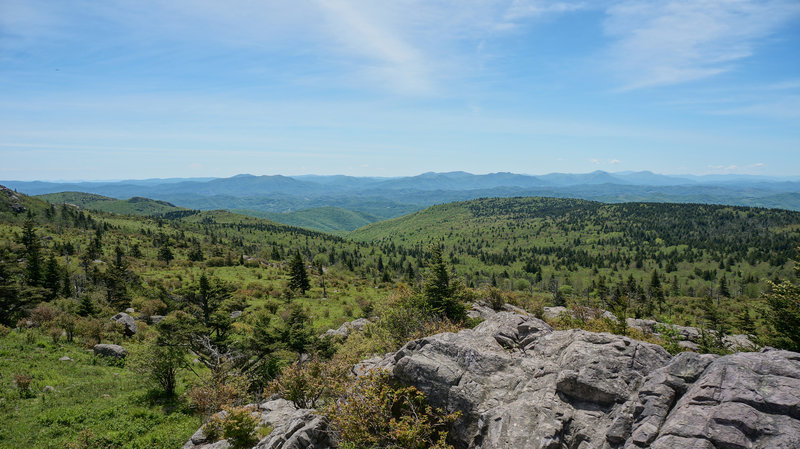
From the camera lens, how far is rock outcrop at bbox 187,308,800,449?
30.8ft

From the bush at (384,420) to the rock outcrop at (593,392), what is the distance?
814 mm

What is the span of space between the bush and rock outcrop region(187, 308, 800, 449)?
814 millimetres

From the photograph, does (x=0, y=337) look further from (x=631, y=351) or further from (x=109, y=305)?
(x=631, y=351)

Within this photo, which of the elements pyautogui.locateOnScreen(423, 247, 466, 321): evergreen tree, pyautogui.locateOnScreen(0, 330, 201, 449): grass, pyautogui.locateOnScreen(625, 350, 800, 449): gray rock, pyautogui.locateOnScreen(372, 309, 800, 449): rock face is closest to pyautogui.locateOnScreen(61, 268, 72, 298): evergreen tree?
pyautogui.locateOnScreen(0, 330, 201, 449): grass

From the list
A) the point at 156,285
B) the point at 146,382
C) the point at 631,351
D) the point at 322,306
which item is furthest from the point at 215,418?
the point at 156,285

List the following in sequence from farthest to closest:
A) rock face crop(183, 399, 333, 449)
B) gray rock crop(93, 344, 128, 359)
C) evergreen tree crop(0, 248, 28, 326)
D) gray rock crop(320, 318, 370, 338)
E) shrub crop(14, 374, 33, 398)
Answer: gray rock crop(320, 318, 370, 338), evergreen tree crop(0, 248, 28, 326), gray rock crop(93, 344, 128, 359), shrub crop(14, 374, 33, 398), rock face crop(183, 399, 333, 449)

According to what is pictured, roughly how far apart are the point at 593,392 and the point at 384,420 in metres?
8.54

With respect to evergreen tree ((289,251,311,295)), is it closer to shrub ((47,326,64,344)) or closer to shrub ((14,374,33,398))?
shrub ((47,326,64,344))

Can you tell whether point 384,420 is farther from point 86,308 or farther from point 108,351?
point 86,308

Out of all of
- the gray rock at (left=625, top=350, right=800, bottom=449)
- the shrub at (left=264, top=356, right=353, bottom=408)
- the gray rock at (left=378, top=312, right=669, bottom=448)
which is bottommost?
the shrub at (left=264, top=356, right=353, bottom=408)

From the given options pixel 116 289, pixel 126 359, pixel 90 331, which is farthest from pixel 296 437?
pixel 116 289

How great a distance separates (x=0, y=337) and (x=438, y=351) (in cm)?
3628

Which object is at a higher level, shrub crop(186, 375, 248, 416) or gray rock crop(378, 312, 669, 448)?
gray rock crop(378, 312, 669, 448)

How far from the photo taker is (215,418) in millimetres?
17422
